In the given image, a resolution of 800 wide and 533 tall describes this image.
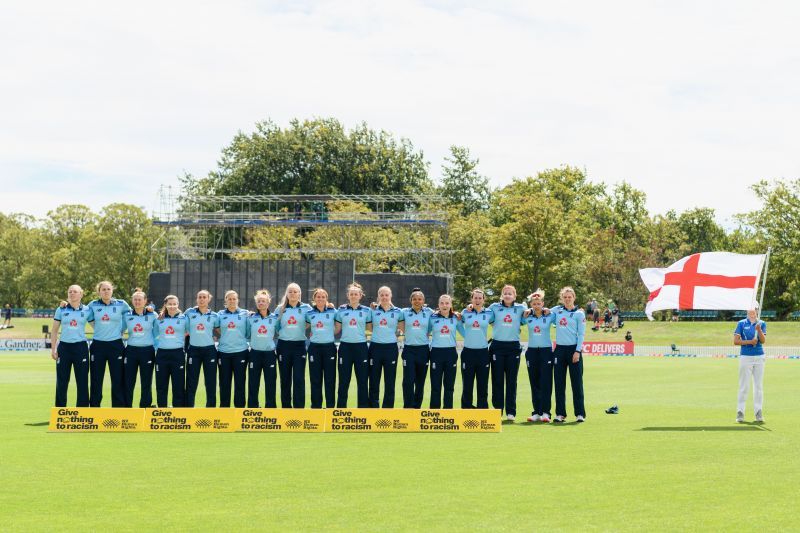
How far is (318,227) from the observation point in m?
67.9

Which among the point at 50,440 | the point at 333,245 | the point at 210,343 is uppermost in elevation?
the point at 333,245

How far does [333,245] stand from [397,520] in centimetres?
5815

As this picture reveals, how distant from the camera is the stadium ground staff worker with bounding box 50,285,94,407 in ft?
49.7

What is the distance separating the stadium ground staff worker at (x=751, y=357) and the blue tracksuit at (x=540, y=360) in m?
2.97

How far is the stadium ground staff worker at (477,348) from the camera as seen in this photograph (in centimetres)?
1537

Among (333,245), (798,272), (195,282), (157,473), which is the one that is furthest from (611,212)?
(157,473)

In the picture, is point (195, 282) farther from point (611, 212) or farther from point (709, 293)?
point (611, 212)

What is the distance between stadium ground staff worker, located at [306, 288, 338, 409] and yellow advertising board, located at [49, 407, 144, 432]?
274 cm

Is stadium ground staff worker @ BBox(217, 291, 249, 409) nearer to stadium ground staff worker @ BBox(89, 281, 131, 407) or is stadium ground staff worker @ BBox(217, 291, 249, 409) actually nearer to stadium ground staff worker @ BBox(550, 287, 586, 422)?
stadium ground staff worker @ BBox(89, 281, 131, 407)

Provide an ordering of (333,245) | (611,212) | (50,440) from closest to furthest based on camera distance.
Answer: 1. (50,440)
2. (333,245)
3. (611,212)

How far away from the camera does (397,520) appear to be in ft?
26.3

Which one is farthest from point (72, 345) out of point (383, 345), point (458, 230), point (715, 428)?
point (458, 230)

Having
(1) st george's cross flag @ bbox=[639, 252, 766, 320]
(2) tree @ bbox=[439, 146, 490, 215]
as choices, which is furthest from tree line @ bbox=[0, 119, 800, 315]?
(1) st george's cross flag @ bbox=[639, 252, 766, 320]

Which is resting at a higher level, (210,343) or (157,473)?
(210,343)
